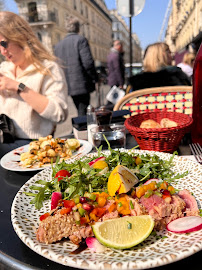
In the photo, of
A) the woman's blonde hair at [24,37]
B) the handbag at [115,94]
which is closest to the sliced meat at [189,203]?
the woman's blonde hair at [24,37]

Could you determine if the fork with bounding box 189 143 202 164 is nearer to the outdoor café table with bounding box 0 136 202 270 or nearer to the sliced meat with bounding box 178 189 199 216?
the sliced meat with bounding box 178 189 199 216

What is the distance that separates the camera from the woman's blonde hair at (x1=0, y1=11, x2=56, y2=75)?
2.46 meters

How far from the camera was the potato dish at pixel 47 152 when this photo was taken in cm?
154

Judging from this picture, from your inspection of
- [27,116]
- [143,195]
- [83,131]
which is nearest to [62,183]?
[143,195]

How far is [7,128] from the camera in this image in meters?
2.26

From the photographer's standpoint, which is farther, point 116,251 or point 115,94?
A: point 115,94

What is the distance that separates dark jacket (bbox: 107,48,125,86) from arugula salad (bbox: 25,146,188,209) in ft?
23.3

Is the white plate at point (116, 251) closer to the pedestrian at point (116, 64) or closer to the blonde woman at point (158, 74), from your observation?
the blonde woman at point (158, 74)

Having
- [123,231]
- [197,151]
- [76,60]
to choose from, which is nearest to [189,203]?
[123,231]

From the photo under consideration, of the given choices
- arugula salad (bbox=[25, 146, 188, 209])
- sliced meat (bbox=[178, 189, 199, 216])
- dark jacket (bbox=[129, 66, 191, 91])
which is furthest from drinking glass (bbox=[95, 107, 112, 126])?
dark jacket (bbox=[129, 66, 191, 91])

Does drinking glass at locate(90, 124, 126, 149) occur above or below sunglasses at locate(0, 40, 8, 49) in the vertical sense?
below

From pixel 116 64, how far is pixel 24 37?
18.7 ft

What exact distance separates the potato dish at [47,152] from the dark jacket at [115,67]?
668 cm

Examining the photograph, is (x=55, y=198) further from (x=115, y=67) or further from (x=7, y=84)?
(x=115, y=67)
